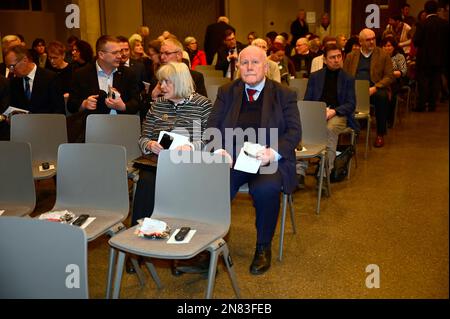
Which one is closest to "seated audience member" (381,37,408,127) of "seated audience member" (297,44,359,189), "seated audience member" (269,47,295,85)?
"seated audience member" (269,47,295,85)

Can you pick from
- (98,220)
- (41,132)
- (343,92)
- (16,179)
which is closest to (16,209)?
(16,179)

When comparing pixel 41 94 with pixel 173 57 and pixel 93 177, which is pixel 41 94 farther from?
pixel 93 177

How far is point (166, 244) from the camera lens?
252 cm

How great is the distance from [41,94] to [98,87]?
64 centimetres

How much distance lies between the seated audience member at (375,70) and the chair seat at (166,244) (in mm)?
4238

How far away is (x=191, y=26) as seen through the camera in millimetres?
13305

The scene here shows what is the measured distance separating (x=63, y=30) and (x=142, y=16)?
1.95 m

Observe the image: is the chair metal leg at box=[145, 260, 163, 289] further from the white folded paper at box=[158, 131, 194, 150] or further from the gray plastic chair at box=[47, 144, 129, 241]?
the white folded paper at box=[158, 131, 194, 150]

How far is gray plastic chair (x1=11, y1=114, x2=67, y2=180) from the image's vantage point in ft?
13.7

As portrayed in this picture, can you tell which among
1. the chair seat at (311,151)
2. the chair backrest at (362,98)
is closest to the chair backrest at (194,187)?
the chair seat at (311,151)

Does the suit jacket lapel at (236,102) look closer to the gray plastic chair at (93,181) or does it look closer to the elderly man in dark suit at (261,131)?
the elderly man in dark suit at (261,131)

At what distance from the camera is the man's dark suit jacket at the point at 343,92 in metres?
5.05

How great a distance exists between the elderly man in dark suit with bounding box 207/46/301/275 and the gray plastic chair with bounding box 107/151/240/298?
0.48 m
